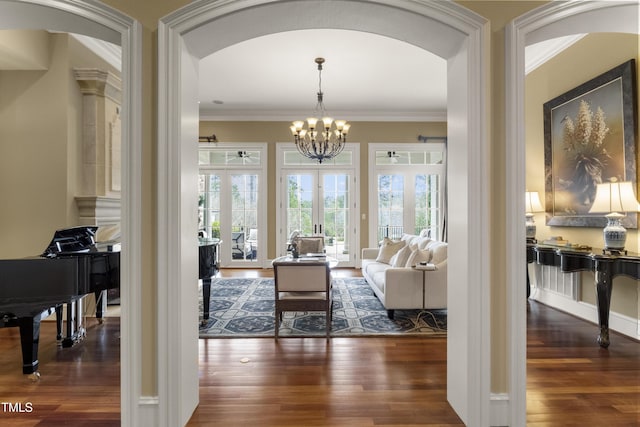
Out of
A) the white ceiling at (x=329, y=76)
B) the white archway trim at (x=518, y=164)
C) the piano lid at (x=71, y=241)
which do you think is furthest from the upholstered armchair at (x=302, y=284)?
the white ceiling at (x=329, y=76)

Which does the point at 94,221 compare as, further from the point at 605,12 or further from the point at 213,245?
the point at 605,12

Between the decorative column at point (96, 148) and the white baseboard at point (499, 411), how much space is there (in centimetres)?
420

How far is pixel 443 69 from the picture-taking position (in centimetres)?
512

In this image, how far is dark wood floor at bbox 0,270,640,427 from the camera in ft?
6.73

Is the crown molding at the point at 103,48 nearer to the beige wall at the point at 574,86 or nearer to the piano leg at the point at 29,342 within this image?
the piano leg at the point at 29,342

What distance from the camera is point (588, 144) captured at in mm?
3637

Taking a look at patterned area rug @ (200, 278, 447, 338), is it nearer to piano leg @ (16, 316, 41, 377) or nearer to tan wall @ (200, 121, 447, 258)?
piano leg @ (16, 316, 41, 377)

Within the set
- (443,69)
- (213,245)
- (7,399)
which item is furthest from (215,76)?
(7,399)

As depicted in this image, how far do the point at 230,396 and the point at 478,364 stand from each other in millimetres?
1589

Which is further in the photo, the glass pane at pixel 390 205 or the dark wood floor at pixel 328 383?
the glass pane at pixel 390 205

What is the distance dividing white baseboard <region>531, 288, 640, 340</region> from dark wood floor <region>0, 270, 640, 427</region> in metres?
0.14

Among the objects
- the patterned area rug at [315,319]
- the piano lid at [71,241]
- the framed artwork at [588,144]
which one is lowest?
the patterned area rug at [315,319]

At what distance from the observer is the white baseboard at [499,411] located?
1.92 metres

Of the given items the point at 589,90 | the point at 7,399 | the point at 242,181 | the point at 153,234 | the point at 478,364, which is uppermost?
the point at 589,90
